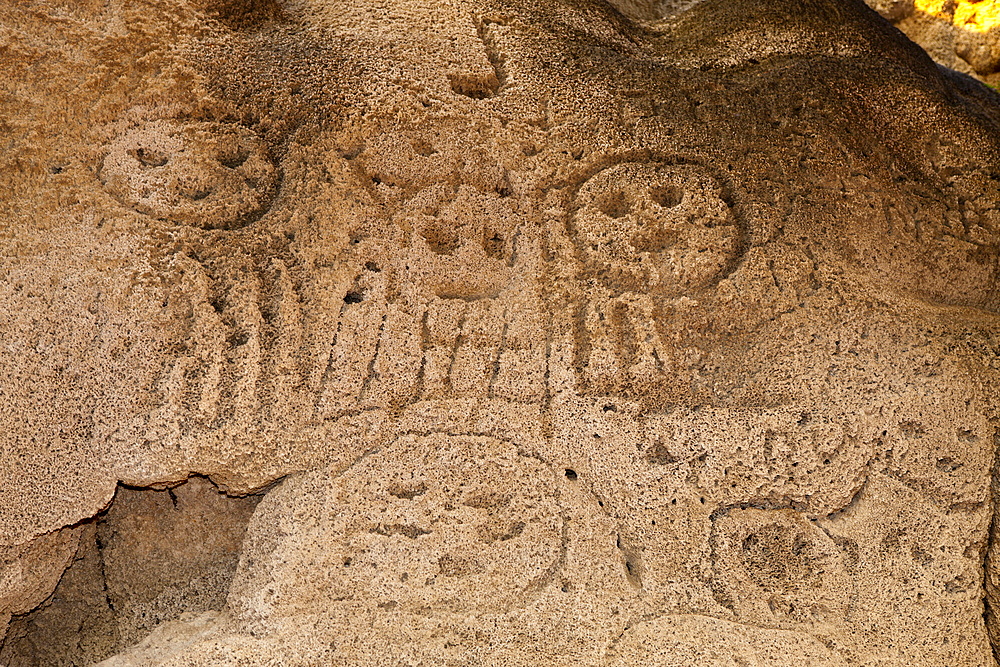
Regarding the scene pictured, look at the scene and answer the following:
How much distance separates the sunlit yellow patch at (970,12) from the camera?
334 cm

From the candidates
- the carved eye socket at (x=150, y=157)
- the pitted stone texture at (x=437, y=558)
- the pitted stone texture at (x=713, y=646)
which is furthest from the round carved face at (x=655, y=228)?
the carved eye socket at (x=150, y=157)

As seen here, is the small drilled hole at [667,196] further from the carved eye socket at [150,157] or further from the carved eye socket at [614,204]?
the carved eye socket at [150,157]

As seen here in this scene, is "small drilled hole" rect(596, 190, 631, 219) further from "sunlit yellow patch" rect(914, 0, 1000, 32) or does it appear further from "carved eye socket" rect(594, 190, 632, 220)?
"sunlit yellow patch" rect(914, 0, 1000, 32)

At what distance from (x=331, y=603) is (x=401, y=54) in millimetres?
1240

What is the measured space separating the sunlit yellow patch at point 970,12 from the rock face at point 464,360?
1.75 metres

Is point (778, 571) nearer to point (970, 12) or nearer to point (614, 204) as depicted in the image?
point (614, 204)

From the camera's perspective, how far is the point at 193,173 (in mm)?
1778

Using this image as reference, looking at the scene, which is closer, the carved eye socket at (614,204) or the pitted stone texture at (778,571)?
the pitted stone texture at (778,571)

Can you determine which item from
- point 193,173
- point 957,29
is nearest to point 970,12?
point 957,29

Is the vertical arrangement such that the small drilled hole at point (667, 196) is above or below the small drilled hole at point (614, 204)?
above

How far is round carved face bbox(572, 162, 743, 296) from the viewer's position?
1.81 metres

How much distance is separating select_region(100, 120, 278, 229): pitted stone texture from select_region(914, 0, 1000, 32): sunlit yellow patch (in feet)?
9.78

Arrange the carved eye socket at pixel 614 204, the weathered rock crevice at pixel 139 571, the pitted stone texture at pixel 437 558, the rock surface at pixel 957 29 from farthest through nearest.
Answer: the rock surface at pixel 957 29
the carved eye socket at pixel 614 204
the weathered rock crevice at pixel 139 571
the pitted stone texture at pixel 437 558

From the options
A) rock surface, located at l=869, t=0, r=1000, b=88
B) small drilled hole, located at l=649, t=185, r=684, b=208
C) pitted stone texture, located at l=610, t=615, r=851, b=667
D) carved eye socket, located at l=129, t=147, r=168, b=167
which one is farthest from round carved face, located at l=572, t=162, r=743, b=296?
rock surface, located at l=869, t=0, r=1000, b=88
